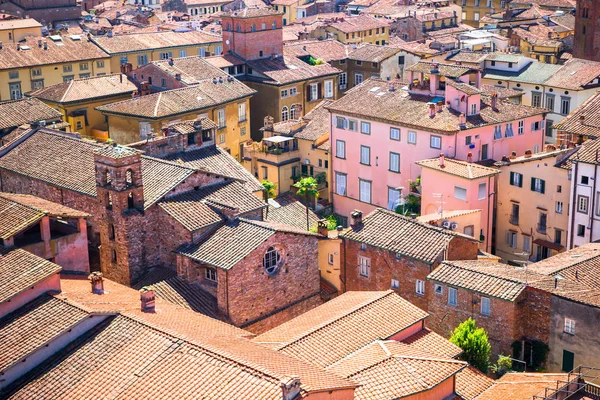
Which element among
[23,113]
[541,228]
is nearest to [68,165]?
[23,113]

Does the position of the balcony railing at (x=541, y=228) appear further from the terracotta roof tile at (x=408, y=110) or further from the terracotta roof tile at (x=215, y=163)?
the terracotta roof tile at (x=215, y=163)

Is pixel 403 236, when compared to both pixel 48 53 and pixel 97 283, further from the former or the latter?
pixel 48 53

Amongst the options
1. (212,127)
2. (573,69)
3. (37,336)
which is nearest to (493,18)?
(573,69)

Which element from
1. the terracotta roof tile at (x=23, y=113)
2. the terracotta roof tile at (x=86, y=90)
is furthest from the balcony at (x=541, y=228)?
the terracotta roof tile at (x=86, y=90)

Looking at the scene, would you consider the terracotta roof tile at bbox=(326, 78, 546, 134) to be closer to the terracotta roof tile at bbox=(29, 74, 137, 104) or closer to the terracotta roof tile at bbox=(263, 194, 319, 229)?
the terracotta roof tile at bbox=(263, 194, 319, 229)

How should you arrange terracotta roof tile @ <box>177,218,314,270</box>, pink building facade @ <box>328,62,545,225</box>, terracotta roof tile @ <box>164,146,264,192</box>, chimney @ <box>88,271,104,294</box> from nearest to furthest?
chimney @ <box>88,271,104,294</box>
terracotta roof tile @ <box>177,218,314,270</box>
terracotta roof tile @ <box>164,146,264,192</box>
pink building facade @ <box>328,62,545,225</box>

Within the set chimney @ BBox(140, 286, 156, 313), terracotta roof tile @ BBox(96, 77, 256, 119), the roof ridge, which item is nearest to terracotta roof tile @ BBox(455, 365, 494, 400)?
the roof ridge
